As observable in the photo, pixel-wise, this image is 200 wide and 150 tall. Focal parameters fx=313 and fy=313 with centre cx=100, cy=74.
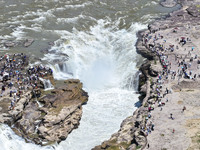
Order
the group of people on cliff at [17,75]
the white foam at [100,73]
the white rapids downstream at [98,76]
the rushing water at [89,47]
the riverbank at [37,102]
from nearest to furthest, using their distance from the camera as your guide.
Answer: the riverbank at [37,102]
the white rapids downstream at [98,76]
the white foam at [100,73]
the group of people on cliff at [17,75]
the rushing water at [89,47]

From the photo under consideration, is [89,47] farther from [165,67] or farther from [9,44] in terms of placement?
[165,67]

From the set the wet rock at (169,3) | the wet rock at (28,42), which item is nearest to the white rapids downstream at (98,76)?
the wet rock at (28,42)

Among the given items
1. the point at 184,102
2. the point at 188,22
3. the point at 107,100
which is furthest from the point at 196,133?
the point at 188,22

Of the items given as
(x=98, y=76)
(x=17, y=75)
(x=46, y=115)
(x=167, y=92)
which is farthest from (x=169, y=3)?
(x=46, y=115)

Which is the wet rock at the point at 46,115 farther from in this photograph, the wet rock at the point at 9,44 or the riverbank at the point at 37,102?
the wet rock at the point at 9,44

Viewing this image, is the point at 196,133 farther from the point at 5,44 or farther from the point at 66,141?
the point at 5,44

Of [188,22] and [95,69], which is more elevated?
[188,22]

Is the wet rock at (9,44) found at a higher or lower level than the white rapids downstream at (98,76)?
higher
